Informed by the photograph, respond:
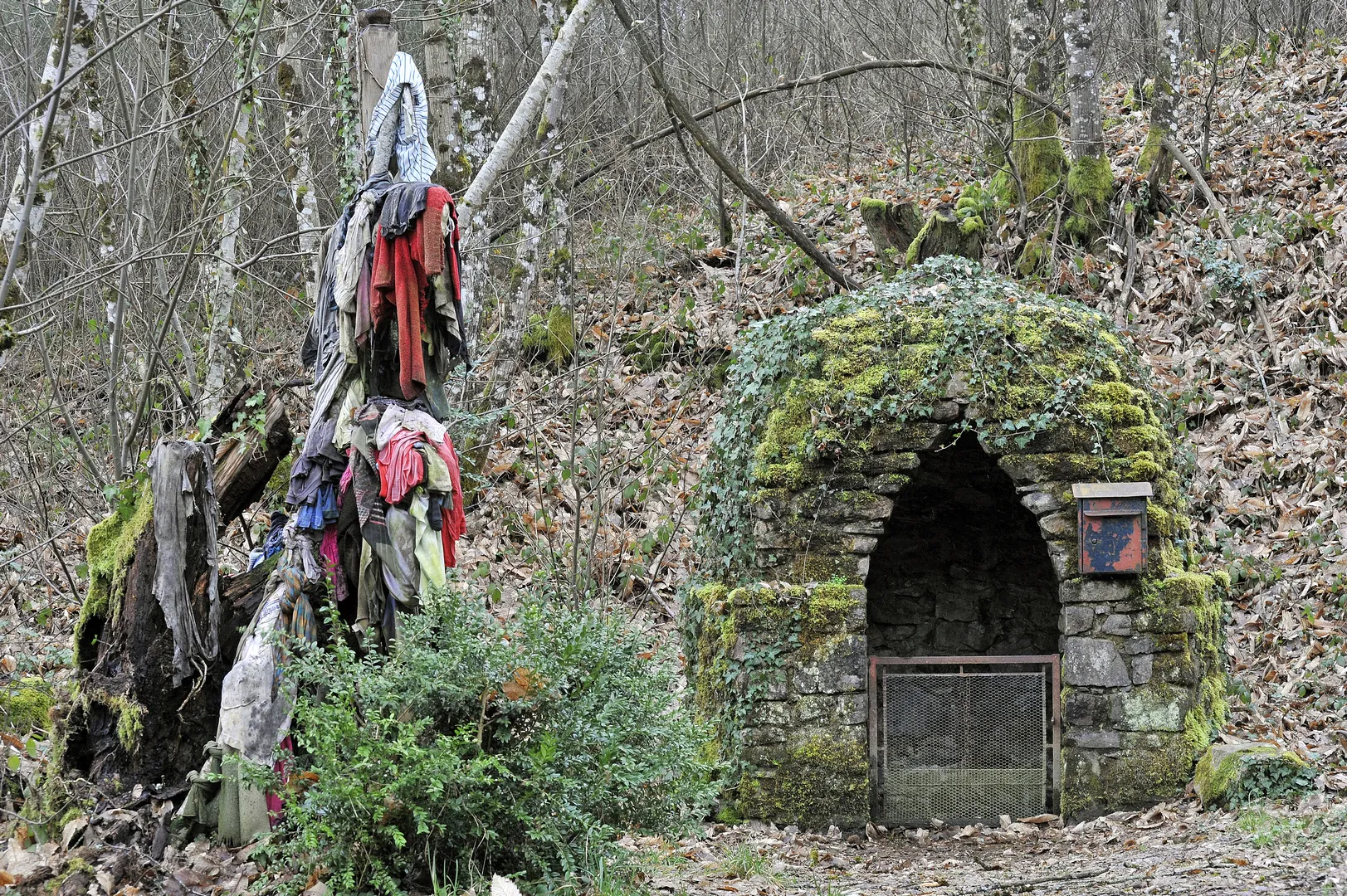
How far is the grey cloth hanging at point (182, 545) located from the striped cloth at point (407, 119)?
124cm

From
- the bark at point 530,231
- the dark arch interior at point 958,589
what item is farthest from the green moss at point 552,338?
the dark arch interior at point 958,589

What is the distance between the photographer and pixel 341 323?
14.4ft

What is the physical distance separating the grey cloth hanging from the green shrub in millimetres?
458

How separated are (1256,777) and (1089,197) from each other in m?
6.96

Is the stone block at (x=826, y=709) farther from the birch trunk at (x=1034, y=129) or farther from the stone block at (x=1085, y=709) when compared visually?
the birch trunk at (x=1034, y=129)

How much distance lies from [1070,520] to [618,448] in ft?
12.9

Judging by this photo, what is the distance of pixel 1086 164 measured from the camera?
38.9 feet

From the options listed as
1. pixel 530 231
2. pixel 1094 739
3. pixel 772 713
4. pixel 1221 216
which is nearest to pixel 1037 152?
pixel 1221 216

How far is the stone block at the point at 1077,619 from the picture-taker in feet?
22.9

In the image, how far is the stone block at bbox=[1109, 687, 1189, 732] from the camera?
22.5 feet

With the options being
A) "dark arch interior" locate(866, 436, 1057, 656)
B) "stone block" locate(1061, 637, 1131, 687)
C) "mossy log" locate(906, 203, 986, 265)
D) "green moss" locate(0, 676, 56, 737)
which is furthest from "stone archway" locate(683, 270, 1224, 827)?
"mossy log" locate(906, 203, 986, 265)

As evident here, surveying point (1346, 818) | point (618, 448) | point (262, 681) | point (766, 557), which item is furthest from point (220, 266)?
point (1346, 818)

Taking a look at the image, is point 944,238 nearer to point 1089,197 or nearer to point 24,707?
point 1089,197

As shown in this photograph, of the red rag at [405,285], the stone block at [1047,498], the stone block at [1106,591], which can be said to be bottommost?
the stone block at [1106,591]
